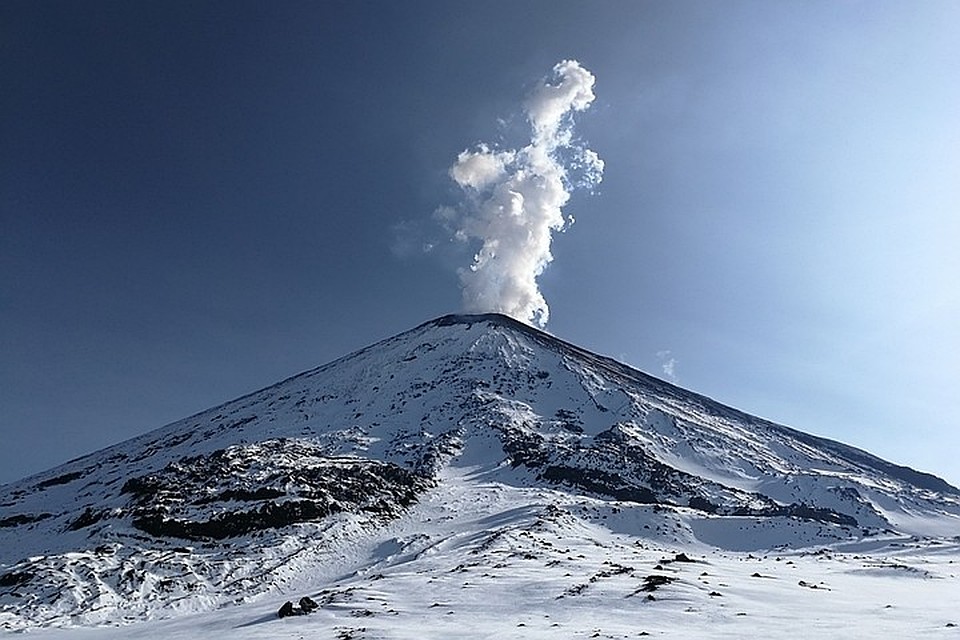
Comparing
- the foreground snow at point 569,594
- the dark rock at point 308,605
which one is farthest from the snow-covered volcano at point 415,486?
the dark rock at point 308,605

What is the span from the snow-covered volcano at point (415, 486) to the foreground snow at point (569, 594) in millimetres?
910

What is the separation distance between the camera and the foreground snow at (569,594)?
15.9 meters

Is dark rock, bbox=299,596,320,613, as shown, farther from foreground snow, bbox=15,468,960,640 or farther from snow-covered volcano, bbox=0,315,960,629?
snow-covered volcano, bbox=0,315,960,629

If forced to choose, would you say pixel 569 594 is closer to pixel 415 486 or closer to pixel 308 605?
pixel 308 605

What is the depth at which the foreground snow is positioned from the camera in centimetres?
1589

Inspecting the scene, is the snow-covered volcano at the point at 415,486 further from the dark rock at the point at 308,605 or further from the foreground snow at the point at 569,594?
the dark rock at the point at 308,605

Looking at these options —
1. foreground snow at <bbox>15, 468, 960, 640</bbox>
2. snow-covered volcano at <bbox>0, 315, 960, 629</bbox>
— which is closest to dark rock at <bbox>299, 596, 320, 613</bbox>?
foreground snow at <bbox>15, 468, 960, 640</bbox>

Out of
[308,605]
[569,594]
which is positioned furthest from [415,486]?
[569,594]

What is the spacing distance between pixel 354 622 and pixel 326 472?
41400 mm

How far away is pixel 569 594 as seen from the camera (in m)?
20.2

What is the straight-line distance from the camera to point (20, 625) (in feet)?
88.4

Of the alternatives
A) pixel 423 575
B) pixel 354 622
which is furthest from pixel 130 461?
pixel 354 622

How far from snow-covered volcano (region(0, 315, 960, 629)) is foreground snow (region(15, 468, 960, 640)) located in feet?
2.99

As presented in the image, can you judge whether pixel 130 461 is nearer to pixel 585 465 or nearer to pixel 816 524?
pixel 585 465
